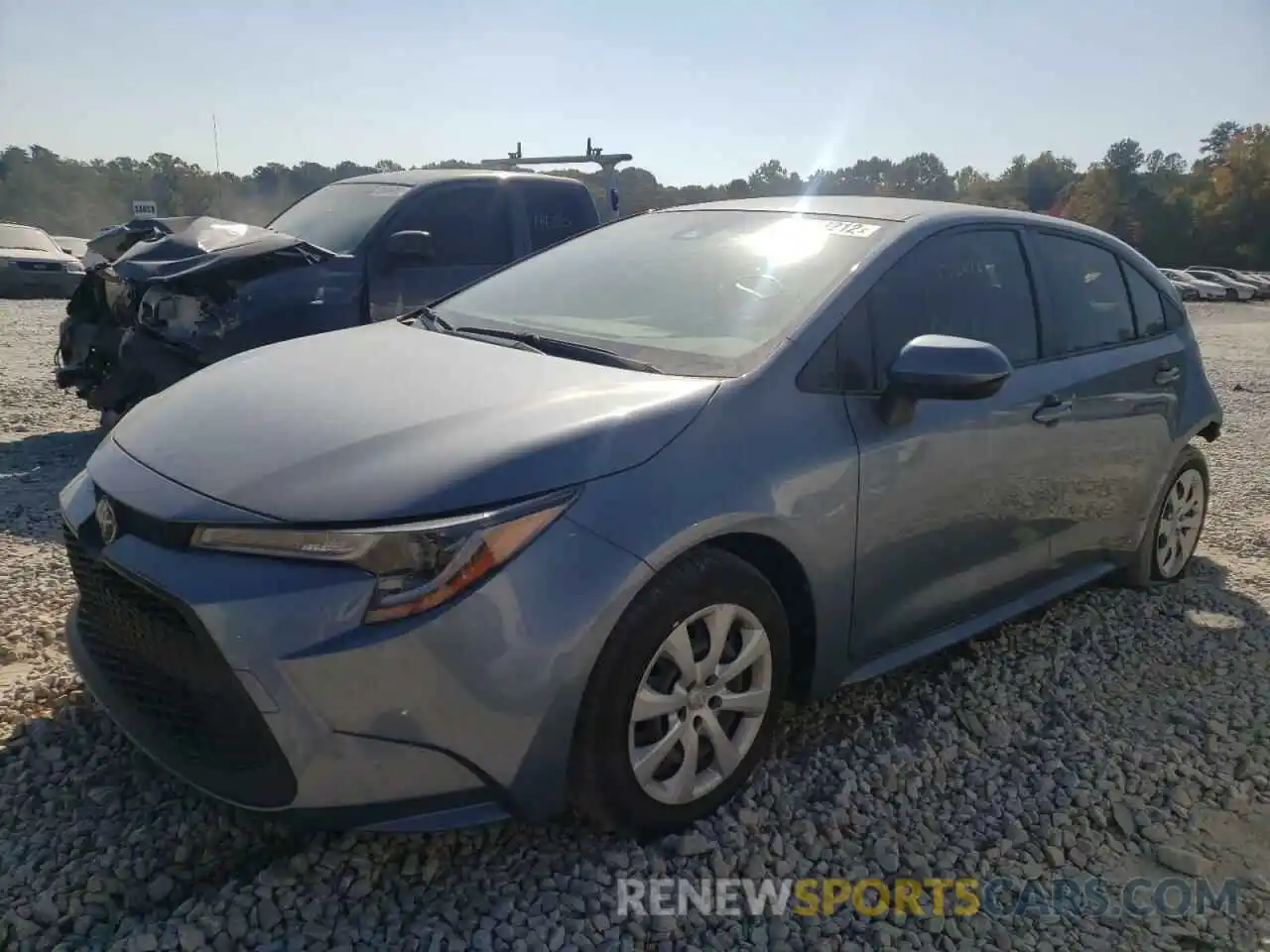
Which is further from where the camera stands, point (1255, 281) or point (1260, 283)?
point (1255, 281)

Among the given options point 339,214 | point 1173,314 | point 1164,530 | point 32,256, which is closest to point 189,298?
point 339,214

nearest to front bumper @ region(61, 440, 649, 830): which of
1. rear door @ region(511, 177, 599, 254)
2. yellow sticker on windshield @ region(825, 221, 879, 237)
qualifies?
yellow sticker on windshield @ region(825, 221, 879, 237)

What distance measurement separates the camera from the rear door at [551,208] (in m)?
7.27

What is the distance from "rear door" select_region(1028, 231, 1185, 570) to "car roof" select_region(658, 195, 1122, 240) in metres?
0.13

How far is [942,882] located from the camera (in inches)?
102

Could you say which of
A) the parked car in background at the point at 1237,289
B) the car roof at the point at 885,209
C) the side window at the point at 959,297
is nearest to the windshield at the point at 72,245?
the car roof at the point at 885,209

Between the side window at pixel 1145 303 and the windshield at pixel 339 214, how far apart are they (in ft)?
14.6

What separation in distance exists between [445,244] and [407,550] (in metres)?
5.14

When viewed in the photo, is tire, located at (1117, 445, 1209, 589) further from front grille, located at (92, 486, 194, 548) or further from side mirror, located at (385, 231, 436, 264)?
side mirror, located at (385, 231, 436, 264)

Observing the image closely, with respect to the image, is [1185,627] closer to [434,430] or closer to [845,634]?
[845,634]

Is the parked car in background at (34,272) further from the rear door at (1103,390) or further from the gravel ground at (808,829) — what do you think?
the rear door at (1103,390)

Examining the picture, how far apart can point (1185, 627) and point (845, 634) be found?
2143mm

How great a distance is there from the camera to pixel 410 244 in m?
6.21

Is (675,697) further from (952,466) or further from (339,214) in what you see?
(339,214)
